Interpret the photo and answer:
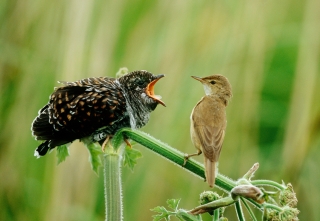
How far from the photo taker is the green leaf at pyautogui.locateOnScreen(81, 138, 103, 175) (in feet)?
8.41

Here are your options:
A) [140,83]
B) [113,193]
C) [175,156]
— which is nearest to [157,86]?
[140,83]

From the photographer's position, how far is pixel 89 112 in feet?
8.85

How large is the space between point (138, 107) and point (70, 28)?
1.63m

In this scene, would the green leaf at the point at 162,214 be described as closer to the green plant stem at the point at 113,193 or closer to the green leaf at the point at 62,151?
the green plant stem at the point at 113,193

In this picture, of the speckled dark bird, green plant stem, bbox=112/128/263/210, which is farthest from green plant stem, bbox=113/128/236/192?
the speckled dark bird

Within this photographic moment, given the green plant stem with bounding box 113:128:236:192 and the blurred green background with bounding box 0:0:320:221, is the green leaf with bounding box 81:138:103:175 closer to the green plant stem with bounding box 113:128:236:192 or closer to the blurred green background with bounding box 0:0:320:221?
the green plant stem with bounding box 113:128:236:192

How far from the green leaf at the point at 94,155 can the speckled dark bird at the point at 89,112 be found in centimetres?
3

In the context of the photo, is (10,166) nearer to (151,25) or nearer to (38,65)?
(38,65)

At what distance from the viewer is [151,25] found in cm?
482

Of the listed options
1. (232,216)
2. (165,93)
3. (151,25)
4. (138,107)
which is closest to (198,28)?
(151,25)

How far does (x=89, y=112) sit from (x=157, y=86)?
6.80 ft

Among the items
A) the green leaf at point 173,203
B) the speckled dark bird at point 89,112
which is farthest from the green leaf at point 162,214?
the speckled dark bird at point 89,112

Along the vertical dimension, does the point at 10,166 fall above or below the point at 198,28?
below

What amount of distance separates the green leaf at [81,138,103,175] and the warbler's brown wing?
1.49 feet
